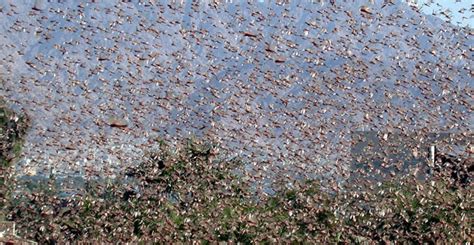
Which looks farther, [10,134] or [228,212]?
[10,134]

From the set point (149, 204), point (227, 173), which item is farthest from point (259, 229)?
point (227, 173)

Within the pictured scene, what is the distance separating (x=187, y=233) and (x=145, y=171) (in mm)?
26537

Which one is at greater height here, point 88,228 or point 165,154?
point 88,228

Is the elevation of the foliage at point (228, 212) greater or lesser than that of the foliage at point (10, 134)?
greater

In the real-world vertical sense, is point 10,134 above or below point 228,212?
below

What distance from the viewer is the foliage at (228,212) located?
34031mm

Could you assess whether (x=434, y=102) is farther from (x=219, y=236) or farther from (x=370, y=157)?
(x=370, y=157)

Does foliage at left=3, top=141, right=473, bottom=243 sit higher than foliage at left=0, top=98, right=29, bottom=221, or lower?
higher

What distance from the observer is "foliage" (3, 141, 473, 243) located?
34.0m

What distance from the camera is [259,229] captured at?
3388 centimetres

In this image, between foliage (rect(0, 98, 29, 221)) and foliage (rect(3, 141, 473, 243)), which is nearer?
foliage (rect(3, 141, 473, 243))

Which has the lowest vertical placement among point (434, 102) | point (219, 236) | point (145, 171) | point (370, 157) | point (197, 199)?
point (370, 157)

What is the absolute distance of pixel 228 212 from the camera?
4069 cm

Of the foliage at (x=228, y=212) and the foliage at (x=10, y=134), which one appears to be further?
the foliage at (x=10, y=134)
